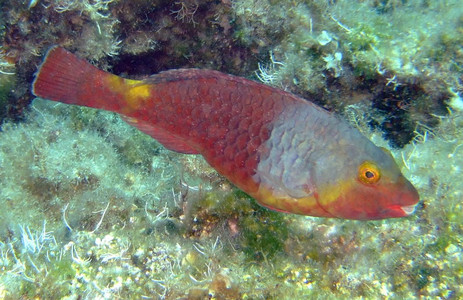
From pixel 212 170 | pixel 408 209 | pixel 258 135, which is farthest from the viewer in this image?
pixel 212 170

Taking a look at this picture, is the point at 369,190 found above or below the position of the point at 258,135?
below

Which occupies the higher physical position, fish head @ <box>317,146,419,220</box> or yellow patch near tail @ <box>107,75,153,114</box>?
yellow patch near tail @ <box>107,75,153,114</box>

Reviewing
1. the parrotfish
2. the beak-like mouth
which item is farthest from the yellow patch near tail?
the beak-like mouth

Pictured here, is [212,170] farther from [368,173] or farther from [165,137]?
[368,173]

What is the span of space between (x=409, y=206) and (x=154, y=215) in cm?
233

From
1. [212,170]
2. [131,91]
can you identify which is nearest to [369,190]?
[212,170]

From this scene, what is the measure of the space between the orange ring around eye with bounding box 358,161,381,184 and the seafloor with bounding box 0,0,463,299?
2.77ft

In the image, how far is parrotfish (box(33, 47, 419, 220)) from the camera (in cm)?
215

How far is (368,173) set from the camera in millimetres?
2133

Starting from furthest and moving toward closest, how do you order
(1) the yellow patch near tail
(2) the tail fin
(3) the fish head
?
(2) the tail fin < (1) the yellow patch near tail < (3) the fish head

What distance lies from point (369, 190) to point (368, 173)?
0.12 metres

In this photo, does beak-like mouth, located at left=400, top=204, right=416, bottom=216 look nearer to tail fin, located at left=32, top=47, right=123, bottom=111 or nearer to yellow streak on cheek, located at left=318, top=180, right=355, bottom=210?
yellow streak on cheek, located at left=318, top=180, right=355, bottom=210

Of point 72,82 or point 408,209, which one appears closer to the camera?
point 408,209

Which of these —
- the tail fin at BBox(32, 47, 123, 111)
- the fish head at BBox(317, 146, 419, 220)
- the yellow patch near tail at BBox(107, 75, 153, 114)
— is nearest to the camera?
the fish head at BBox(317, 146, 419, 220)
